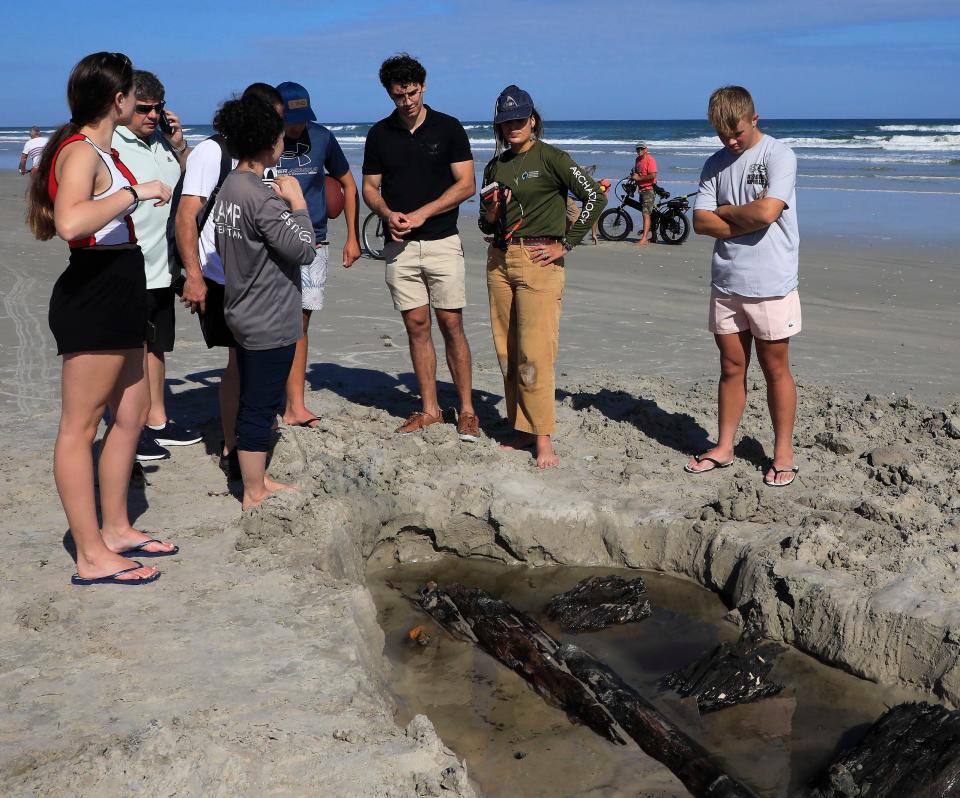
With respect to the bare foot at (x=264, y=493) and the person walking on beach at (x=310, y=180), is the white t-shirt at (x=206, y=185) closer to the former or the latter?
the person walking on beach at (x=310, y=180)

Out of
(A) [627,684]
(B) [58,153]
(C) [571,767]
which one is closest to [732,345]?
(A) [627,684]

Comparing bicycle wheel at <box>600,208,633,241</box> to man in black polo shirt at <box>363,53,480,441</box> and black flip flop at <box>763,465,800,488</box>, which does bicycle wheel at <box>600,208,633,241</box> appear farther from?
black flip flop at <box>763,465,800,488</box>

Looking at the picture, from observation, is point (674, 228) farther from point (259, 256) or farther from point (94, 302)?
point (94, 302)

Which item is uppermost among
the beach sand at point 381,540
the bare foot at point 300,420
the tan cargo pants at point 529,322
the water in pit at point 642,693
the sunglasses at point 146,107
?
the sunglasses at point 146,107

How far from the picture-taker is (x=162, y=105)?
15.2 ft

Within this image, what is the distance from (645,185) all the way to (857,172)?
1531cm

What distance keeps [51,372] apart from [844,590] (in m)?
5.55

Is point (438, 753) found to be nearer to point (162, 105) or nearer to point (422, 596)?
point (422, 596)

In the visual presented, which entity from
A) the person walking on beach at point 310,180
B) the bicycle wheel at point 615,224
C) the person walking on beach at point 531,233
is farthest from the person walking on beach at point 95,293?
the bicycle wheel at point 615,224

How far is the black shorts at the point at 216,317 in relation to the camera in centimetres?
450

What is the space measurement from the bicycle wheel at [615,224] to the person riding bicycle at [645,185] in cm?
29

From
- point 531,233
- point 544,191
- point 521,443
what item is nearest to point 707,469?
point 521,443

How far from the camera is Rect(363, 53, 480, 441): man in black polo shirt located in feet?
17.3

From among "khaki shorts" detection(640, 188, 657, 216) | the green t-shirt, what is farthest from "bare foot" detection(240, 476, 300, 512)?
"khaki shorts" detection(640, 188, 657, 216)
